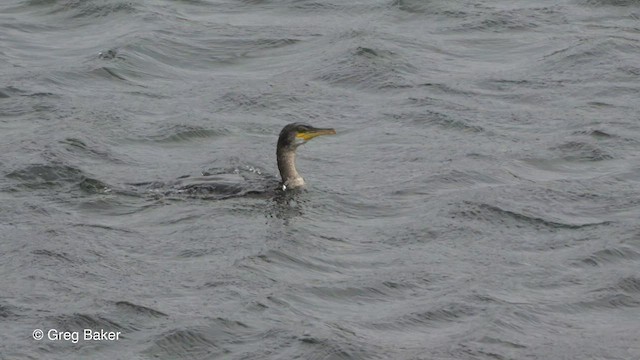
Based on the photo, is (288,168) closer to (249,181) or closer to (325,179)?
(249,181)

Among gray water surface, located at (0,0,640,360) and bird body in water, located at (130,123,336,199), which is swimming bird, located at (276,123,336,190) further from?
gray water surface, located at (0,0,640,360)

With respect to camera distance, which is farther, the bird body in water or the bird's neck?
the bird's neck

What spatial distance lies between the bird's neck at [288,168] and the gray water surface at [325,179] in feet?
0.64

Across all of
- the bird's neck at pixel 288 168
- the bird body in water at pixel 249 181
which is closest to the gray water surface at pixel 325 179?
the bird body in water at pixel 249 181

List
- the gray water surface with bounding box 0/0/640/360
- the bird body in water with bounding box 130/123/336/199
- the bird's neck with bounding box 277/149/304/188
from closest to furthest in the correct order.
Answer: the gray water surface with bounding box 0/0/640/360 → the bird body in water with bounding box 130/123/336/199 → the bird's neck with bounding box 277/149/304/188

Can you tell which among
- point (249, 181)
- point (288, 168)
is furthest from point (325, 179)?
point (249, 181)

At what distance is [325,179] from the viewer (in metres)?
16.2

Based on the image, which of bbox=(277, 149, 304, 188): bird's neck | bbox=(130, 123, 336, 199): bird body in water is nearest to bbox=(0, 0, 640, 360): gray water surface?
bbox=(130, 123, 336, 199): bird body in water

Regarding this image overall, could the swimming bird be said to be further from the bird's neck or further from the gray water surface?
the gray water surface

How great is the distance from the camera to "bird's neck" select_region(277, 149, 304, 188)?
1578 centimetres

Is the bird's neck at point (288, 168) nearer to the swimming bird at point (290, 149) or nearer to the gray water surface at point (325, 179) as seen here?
the swimming bird at point (290, 149)

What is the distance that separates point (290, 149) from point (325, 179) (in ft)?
1.91

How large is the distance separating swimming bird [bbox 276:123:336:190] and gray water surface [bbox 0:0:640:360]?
0.69ft

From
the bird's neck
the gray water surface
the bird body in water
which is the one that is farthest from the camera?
the bird's neck
